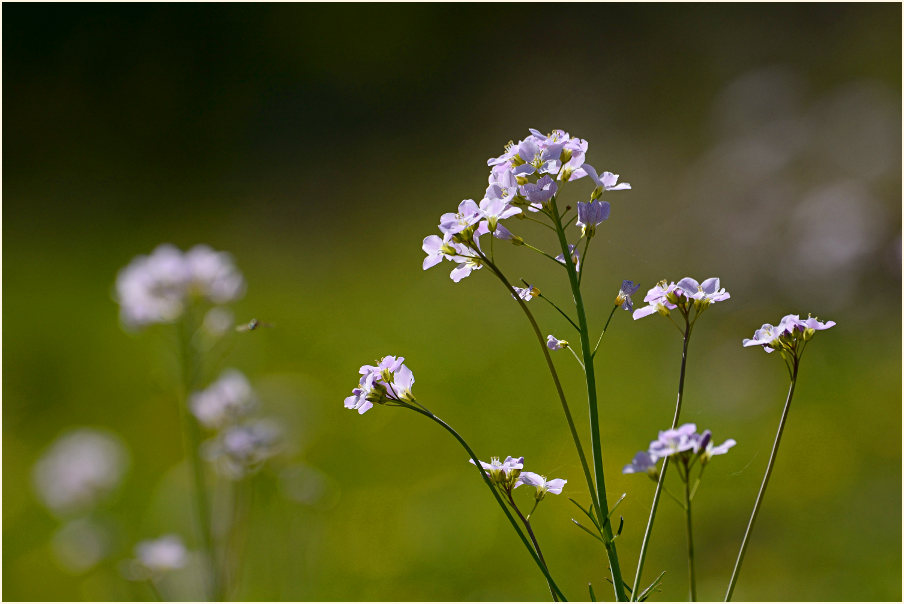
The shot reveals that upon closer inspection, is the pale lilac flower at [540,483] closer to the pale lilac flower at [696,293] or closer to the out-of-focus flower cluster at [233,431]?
the pale lilac flower at [696,293]

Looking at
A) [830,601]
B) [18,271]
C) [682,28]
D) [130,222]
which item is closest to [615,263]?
[830,601]

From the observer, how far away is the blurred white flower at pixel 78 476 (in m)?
2.21

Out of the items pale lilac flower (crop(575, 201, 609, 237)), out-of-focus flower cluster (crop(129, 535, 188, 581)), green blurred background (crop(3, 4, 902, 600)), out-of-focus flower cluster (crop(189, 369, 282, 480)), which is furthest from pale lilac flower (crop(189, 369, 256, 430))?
pale lilac flower (crop(575, 201, 609, 237))

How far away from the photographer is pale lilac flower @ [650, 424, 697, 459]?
2.05ft

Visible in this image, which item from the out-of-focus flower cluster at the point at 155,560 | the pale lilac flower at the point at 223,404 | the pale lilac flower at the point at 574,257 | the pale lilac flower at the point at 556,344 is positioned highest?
the pale lilac flower at the point at 223,404

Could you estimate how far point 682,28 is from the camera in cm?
611

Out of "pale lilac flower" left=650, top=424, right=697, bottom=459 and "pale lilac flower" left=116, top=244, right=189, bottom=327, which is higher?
"pale lilac flower" left=116, top=244, right=189, bottom=327

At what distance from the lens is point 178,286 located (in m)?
1.49

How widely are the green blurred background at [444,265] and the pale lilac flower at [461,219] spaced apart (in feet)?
0.97

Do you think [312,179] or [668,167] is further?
[312,179]

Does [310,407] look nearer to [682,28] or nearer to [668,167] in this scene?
[668,167]

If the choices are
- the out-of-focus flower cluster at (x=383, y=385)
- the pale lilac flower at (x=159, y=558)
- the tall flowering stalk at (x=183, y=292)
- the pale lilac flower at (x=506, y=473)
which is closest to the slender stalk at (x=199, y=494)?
the tall flowering stalk at (x=183, y=292)

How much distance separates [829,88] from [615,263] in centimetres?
187

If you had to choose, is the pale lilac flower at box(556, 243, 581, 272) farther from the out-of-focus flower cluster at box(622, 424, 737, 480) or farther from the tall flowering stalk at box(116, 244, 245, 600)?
the tall flowering stalk at box(116, 244, 245, 600)
